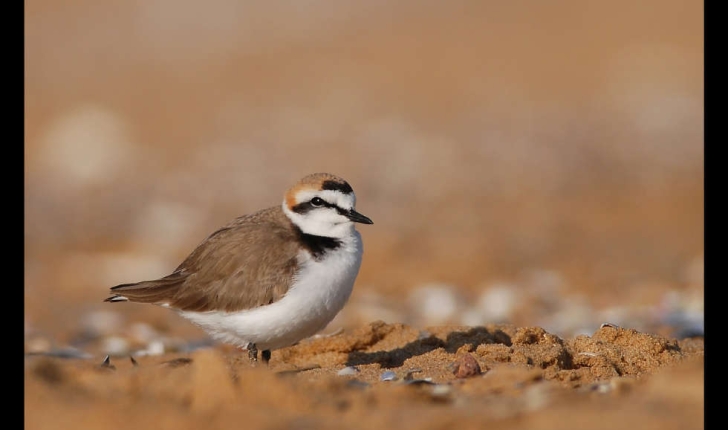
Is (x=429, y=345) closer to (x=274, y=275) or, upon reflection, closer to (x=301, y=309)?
(x=301, y=309)

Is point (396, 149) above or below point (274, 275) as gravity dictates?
above

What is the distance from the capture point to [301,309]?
260 inches

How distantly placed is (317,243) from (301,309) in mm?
601

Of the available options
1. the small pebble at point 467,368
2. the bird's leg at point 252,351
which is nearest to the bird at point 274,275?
the bird's leg at point 252,351

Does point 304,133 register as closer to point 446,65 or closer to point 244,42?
point 446,65

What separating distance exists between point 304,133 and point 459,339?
47.3ft

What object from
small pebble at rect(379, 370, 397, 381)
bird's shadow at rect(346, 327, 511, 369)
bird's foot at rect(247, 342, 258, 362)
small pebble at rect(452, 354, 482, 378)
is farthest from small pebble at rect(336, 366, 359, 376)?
bird's foot at rect(247, 342, 258, 362)

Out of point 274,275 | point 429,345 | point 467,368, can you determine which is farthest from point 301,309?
point 467,368

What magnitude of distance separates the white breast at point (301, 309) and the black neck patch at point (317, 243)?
0.14 ft

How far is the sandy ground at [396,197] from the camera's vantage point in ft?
16.5

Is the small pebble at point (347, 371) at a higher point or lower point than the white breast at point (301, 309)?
lower

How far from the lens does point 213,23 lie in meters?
32.6

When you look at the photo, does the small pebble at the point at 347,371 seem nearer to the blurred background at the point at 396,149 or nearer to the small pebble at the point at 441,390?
the small pebble at the point at 441,390

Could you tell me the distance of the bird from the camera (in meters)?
6.67
